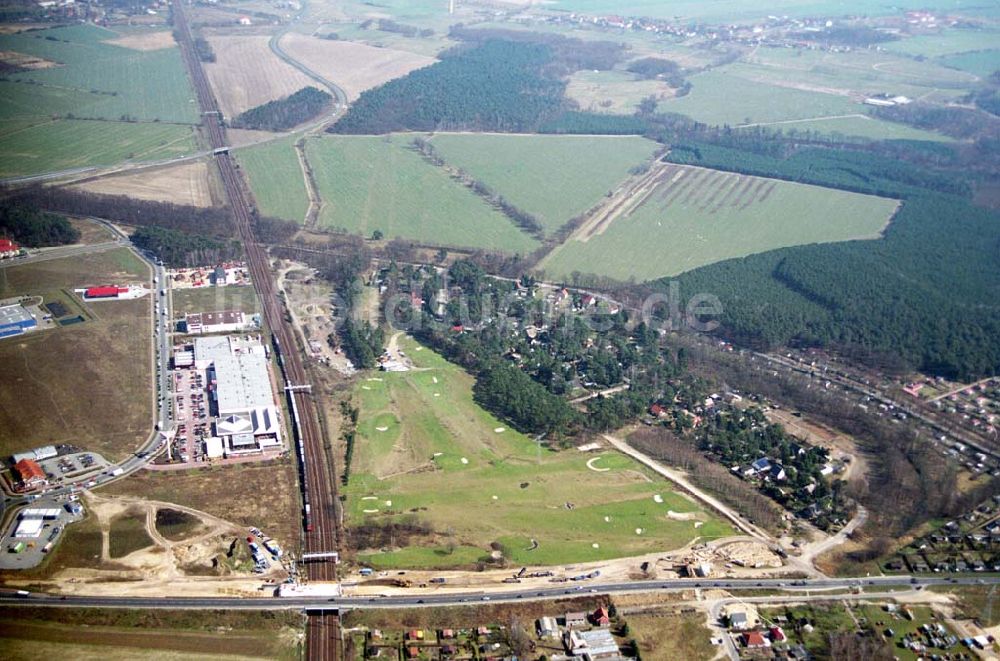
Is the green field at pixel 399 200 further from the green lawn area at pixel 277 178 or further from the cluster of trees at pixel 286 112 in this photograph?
Result: the cluster of trees at pixel 286 112

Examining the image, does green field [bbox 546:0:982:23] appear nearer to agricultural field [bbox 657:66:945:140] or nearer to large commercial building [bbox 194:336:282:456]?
agricultural field [bbox 657:66:945:140]

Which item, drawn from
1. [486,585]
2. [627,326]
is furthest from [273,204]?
[486,585]

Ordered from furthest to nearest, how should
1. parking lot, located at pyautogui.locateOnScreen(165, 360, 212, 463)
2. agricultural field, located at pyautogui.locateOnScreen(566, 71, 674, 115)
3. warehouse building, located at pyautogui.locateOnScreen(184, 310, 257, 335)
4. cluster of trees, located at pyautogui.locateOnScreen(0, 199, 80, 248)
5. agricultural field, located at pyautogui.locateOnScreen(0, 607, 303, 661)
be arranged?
agricultural field, located at pyautogui.locateOnScreen(566, 71, 674, 115), cluster of trees, located at pyautogui.locateOnScreen(0, 199, 80, 248), warehouse building, located at pyautogui.locateOnScreen(184, 310, 257, 335), parking lot, located at pyautogui.locateOnScreen(165, 360, 212, 463), agricultural field, located at pyautogui.locateOnScreen(0, 607, 303, 661)

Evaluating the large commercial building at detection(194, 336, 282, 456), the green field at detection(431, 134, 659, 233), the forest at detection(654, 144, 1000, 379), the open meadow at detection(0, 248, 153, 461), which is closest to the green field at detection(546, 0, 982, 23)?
the green field at detection(431, 134, 659, 233)

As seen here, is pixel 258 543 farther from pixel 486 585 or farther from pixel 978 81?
pixel 978 81

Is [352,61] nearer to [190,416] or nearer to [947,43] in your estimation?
[190,416]

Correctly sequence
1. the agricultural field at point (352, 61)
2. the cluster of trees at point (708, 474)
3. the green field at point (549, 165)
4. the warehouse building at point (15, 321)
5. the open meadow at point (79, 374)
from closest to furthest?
1. the cluster of trees at point (708, 474)
2. the open meadow at point (79, 374)
3. the warehouse building at point (15, 321)
4. the green field at point (549, 165)
5. the agricultural field at point (352, 61)

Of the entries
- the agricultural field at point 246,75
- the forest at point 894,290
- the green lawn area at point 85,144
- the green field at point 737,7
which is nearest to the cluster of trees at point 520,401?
the forest at point 894,290
